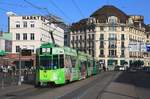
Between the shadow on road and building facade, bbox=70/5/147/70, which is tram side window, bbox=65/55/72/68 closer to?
the shadow on road

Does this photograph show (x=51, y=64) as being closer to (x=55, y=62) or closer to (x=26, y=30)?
(x=55, y=62)

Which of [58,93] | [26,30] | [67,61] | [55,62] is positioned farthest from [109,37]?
[58,93]

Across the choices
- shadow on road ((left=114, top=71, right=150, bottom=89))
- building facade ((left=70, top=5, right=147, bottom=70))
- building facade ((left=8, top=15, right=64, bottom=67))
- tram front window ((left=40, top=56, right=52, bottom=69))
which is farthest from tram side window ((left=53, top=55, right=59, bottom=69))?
building facade ((left=70, top=5, right=147, bottom=70))

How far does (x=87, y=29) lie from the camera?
573 ft

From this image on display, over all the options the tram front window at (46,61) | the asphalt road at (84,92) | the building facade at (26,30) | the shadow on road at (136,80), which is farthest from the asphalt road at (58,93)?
the building facade at (26,30)

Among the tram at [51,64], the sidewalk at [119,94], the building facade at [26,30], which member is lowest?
the sidewalk at [119,94]

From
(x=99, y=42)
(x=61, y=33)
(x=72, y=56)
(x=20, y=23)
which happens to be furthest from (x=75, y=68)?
(x=99, y=42)

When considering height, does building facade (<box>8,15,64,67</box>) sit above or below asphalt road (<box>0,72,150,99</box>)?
above

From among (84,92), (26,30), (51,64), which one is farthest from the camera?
(26,30)

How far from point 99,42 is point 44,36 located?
52.8 metres

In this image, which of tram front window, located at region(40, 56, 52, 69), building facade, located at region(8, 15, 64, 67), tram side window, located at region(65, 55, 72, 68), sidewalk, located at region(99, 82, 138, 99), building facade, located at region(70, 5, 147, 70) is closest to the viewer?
sidewalk, located at region(99, 82, 138, 99)

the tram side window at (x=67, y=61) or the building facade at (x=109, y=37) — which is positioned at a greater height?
the building facade at (x=109, y=37)

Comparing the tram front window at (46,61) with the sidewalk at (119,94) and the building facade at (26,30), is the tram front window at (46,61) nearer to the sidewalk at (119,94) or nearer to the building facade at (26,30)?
the sidewalk at (119,94)

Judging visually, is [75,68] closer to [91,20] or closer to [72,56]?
[72,56]
